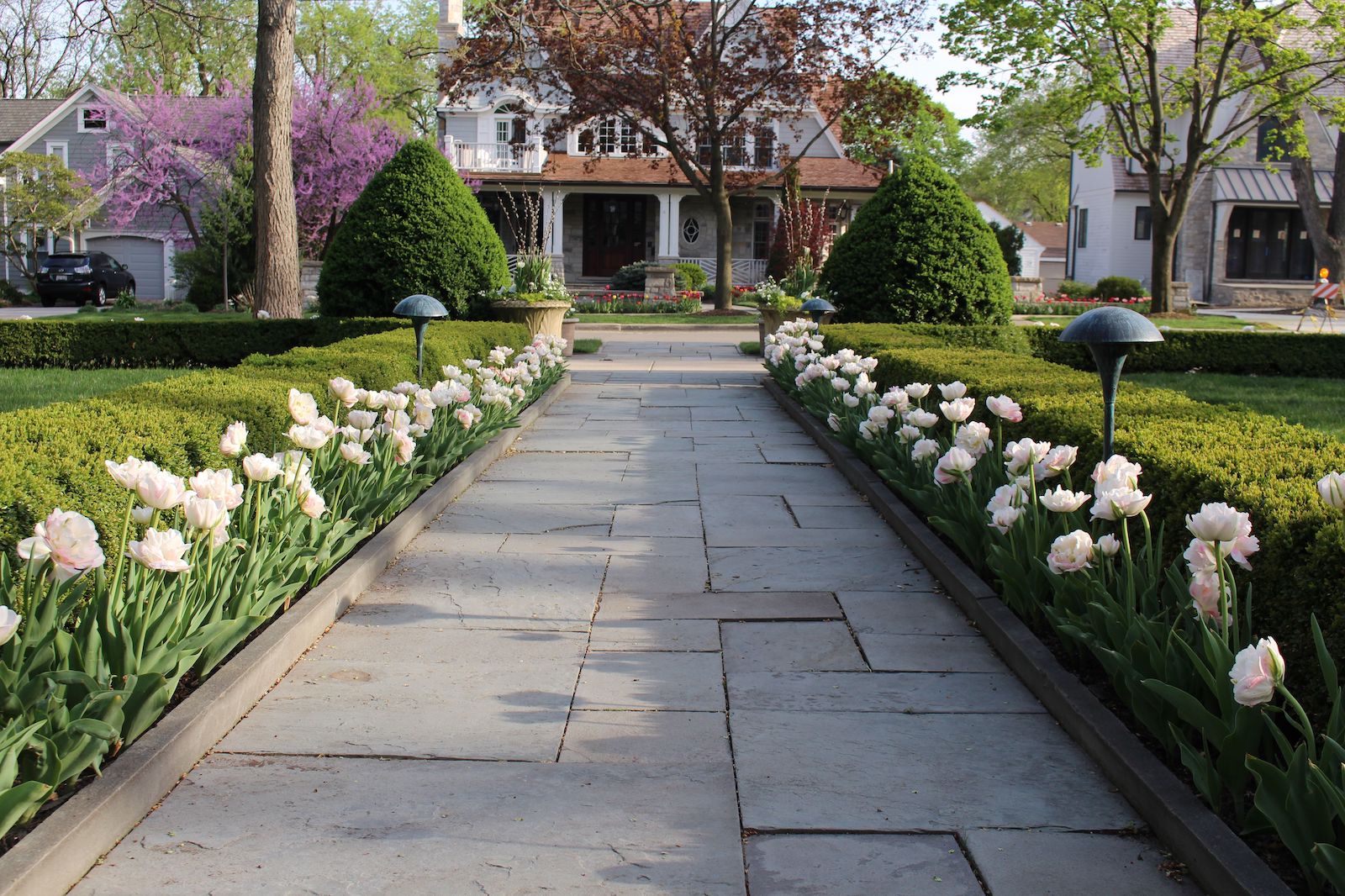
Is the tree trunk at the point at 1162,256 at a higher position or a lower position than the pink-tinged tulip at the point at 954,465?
higher

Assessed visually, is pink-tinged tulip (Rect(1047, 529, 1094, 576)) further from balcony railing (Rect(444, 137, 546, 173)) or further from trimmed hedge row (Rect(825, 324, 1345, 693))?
balcony railing (Rect(444, 137, 546, 173))

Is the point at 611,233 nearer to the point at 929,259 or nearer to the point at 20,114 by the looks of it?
the point at 20,114

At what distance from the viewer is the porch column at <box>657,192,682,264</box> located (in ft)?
120

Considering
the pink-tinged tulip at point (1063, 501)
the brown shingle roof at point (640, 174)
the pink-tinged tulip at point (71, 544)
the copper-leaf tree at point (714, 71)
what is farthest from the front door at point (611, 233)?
the pink-tinged tulip at point (71, 544)

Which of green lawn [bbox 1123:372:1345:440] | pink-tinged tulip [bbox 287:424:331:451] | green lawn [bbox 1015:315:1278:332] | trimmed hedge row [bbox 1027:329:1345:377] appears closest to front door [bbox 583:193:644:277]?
green lawn [bbox 1015:315:1278:332]

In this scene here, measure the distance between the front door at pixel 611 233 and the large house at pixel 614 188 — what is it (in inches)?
1.1

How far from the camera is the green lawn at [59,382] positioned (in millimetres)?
11070

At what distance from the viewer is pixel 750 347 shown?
1906cm

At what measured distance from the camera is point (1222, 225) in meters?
37.8

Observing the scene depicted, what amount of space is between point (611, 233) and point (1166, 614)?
36591mm

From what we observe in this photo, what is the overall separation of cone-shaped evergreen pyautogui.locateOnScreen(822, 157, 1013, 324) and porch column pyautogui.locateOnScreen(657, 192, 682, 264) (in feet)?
74.0

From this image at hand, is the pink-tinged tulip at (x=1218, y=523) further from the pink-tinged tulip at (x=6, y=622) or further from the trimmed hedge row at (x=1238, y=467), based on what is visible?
the pink-tinged tulip at (x=6, y=622)

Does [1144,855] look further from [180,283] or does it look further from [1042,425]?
[180,283]

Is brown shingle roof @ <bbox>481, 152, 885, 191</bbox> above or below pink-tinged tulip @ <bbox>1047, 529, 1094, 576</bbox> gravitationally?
above
